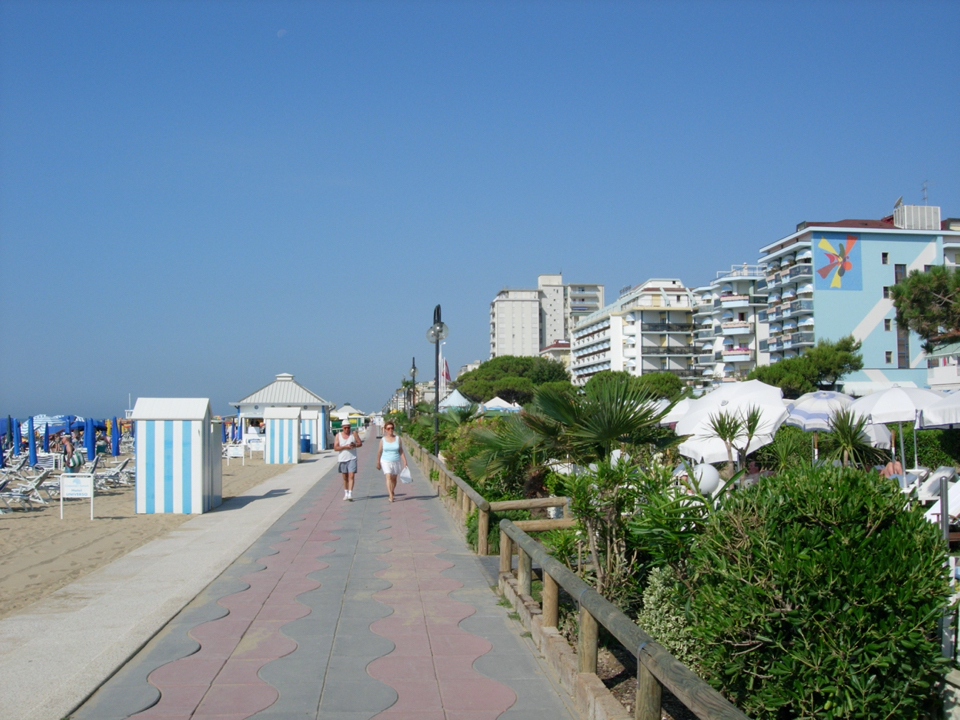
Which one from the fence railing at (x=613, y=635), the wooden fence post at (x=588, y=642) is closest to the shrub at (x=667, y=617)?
the fence railing at (x=613, y=635)

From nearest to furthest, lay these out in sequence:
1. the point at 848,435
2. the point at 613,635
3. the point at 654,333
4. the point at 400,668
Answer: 1. the point at 613,635
2. the point at 400,668
3. the point at 848,435
4. the point at 654,333

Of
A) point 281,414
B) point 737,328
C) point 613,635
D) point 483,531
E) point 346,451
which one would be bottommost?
point 483,531

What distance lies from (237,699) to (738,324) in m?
84.5

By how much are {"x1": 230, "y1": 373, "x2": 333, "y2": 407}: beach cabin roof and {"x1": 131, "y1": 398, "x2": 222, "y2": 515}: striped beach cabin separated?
30993mm

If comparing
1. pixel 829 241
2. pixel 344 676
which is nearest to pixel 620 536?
pixel 344 676

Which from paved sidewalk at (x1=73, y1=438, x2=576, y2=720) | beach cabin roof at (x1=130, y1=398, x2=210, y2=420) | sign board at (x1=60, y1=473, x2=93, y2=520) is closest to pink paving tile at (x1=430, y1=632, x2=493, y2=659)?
paved sidewalk at (x1=73, y1=438, x2=576, y2=720)

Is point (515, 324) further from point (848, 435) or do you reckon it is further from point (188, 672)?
point (188, 672)

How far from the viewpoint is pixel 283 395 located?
44219 mm

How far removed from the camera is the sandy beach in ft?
23.9

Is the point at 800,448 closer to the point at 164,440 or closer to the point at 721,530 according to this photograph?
the point at 164,440

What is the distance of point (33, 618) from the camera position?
5762mm

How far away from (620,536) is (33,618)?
173 inches

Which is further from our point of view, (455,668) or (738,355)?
(738,355)


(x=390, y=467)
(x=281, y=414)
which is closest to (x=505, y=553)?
(x=390, y=467)
